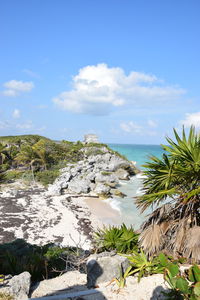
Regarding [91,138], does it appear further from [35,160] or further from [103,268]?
[103,268]

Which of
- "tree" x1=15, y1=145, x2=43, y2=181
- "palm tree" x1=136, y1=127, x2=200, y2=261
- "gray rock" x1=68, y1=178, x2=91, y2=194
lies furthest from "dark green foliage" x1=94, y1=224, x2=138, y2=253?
"tree" x1=15, y1=145, x2=43, y2=181

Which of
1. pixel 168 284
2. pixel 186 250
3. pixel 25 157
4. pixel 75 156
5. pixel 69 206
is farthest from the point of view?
pixel 75 156

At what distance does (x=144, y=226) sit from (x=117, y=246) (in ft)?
2.62

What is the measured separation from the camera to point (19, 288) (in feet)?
14.5

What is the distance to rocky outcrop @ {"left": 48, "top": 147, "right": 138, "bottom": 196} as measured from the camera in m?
27.5

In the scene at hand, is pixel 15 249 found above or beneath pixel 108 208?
above

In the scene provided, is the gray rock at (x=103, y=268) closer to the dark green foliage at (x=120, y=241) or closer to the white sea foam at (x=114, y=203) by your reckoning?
the dark green foliage at (x=120, y=241)

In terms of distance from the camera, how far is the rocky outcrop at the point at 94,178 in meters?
27.5

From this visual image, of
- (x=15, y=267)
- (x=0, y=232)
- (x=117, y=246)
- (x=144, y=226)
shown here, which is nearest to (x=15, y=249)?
(x=15, y=267)

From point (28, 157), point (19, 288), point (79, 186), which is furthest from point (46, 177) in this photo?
point (19, 288)

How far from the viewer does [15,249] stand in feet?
28.3

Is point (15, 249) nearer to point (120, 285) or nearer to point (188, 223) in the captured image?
point (120, 285)

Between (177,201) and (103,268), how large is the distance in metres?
2.13

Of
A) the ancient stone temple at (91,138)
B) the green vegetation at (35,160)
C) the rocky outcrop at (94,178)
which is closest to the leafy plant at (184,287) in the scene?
the rocky outcrop at (94,178)
